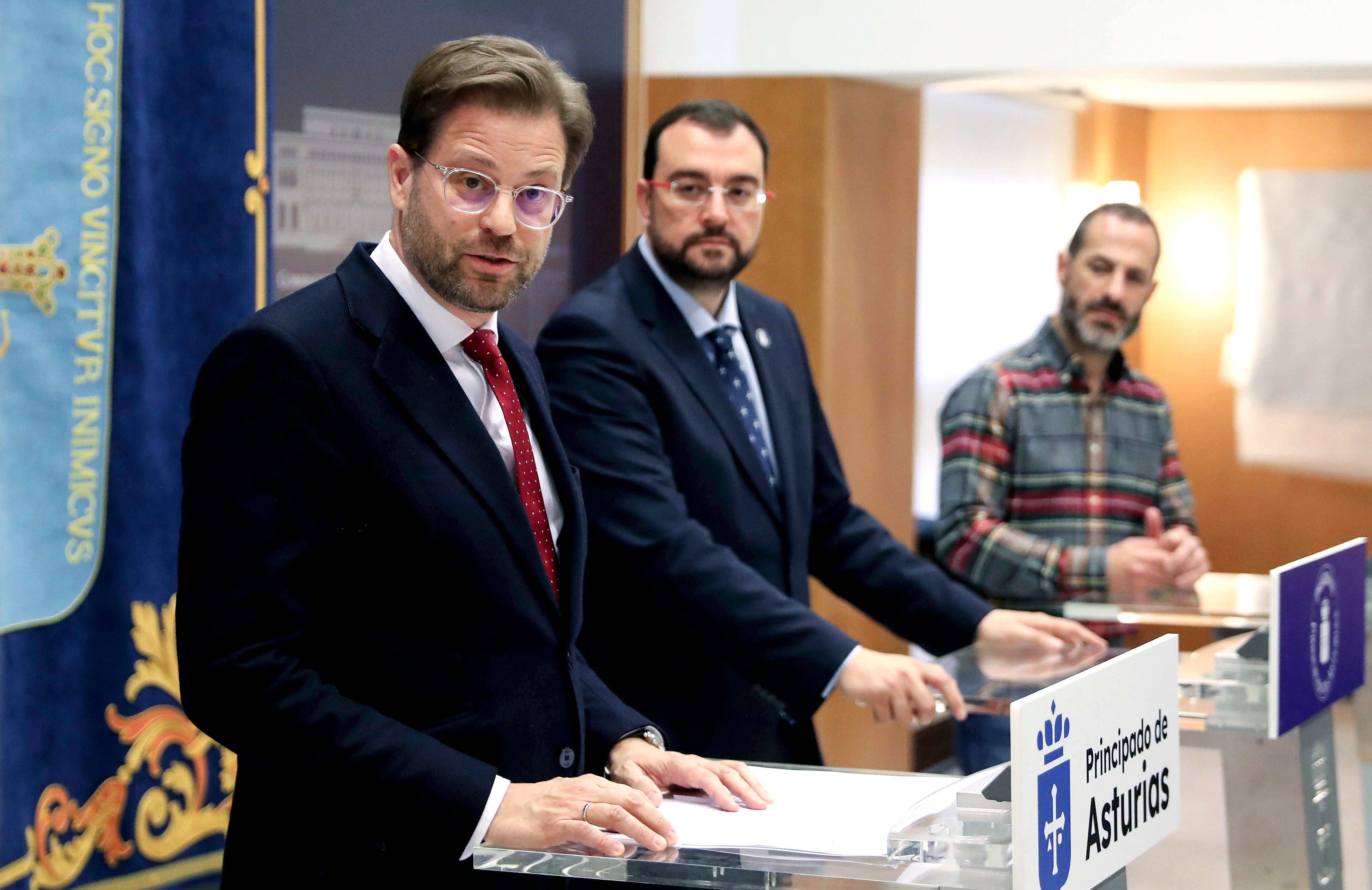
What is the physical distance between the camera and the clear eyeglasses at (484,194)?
1.57 metres

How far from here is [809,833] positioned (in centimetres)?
140

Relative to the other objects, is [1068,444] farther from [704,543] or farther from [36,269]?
[36,269]

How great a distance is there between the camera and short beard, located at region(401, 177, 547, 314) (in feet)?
5.17

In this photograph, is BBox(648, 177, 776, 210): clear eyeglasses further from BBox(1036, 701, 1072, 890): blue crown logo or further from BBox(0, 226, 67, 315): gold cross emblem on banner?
BBox(1036, 701, 1072, 890): blue crown logo

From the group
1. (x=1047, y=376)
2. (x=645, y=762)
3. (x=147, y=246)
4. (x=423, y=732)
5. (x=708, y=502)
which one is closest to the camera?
(x=423, y=732)

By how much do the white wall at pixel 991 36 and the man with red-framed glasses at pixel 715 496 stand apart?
161 centimetres

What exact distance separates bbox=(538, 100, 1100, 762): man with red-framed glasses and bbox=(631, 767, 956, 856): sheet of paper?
508 mm

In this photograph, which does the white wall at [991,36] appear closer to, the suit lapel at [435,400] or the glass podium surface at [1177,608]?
the glass podium surface at [1177,608]

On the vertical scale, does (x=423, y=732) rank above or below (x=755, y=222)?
below

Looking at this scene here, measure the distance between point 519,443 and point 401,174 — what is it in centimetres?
30

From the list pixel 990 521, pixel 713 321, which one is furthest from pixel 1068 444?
pixel 713 321

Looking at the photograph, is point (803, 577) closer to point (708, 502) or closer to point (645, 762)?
point (708, 502)

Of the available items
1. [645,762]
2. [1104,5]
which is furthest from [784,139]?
[645,762]

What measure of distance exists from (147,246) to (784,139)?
191 centimetres
